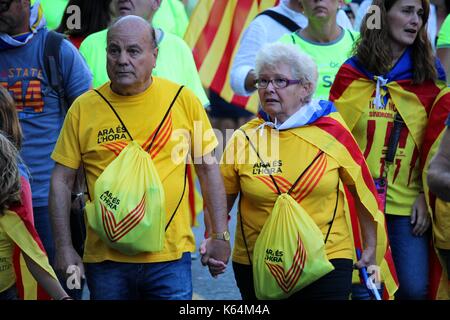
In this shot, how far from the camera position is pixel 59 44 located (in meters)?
6.88

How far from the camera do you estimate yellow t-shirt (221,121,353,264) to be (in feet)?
20.0

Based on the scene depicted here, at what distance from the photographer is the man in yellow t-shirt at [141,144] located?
5.91 m

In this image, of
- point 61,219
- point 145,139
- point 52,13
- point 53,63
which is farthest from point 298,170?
point 52,13

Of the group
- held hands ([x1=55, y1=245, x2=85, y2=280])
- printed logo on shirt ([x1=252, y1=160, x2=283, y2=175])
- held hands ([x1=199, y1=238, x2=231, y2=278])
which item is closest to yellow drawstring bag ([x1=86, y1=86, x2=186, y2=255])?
held hands ([x1=55, y1=245, x2=85, y2=280])

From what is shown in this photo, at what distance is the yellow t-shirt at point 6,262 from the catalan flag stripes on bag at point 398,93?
1.92 meters

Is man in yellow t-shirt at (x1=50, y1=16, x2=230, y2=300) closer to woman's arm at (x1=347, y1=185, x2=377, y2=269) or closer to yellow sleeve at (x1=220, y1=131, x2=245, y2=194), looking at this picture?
yellow sleeve at (x1=220, y1=131, x2=245, y2=194)

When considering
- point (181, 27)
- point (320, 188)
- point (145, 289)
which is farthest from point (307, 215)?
point (181, 27)

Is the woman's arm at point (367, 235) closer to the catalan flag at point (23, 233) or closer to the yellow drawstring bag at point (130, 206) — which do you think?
the yellow drawstring bag at point (130, 206)

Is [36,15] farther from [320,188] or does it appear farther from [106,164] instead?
[320,188]

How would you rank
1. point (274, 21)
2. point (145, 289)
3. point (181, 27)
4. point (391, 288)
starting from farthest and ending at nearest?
1. point (181, 27)
2. point (274, 21)
3. point (391, 288)
4. point (145, 289)

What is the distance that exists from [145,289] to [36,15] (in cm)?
186

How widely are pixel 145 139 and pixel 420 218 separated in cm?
176

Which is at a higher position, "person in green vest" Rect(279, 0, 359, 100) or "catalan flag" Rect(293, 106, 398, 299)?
"person in green vest" Rect(279, 0, 359, 100)

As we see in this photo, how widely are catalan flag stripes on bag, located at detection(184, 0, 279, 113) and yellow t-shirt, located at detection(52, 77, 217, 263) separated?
3738 millimetres
